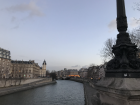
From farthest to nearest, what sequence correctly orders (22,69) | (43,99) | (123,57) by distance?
(22,69), (43,99), (123,57)

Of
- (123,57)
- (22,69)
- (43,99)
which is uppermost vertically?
(123,57)

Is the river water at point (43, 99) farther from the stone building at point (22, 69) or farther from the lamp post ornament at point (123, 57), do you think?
the stone building at point (22, 69)

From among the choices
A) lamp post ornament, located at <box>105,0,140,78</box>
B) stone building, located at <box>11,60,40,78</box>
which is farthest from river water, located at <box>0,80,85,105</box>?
stone building, located at <box>11,60,40,78</box>

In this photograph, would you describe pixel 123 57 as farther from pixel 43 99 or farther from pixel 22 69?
pixel 22 69

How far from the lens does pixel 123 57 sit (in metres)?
9.00

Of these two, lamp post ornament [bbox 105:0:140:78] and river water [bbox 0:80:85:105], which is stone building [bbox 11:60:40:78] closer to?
river water [bbox 0:80:85:105]

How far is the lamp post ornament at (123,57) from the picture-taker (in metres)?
8.37

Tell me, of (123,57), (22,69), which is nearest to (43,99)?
(123,57)

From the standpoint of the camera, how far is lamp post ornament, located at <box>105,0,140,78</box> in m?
8.37

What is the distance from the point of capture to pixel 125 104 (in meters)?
6.68

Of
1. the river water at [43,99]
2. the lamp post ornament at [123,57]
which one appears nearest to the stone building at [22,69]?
the river water at [43,99]

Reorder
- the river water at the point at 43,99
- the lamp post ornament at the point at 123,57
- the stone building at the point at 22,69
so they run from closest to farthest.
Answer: the lamp post ornament at the point at 123,57
the river water at the point at 43,99
the stone building at the point at 22,69

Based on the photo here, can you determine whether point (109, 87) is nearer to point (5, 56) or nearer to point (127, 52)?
point (127, 52)

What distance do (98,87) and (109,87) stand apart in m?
1.22
